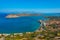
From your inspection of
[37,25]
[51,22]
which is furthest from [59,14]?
[37,25]

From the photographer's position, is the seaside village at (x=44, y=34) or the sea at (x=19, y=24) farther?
the sea at (x=19, y=24)

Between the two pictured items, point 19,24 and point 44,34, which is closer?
point 44,34

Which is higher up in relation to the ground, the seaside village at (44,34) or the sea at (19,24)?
the sea at (19,24)

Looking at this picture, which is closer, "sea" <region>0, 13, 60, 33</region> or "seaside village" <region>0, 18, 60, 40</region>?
"seaside village" <region>0, 18, 60, 40</region>

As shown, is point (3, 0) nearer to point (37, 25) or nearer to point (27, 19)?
point (27, 19)
